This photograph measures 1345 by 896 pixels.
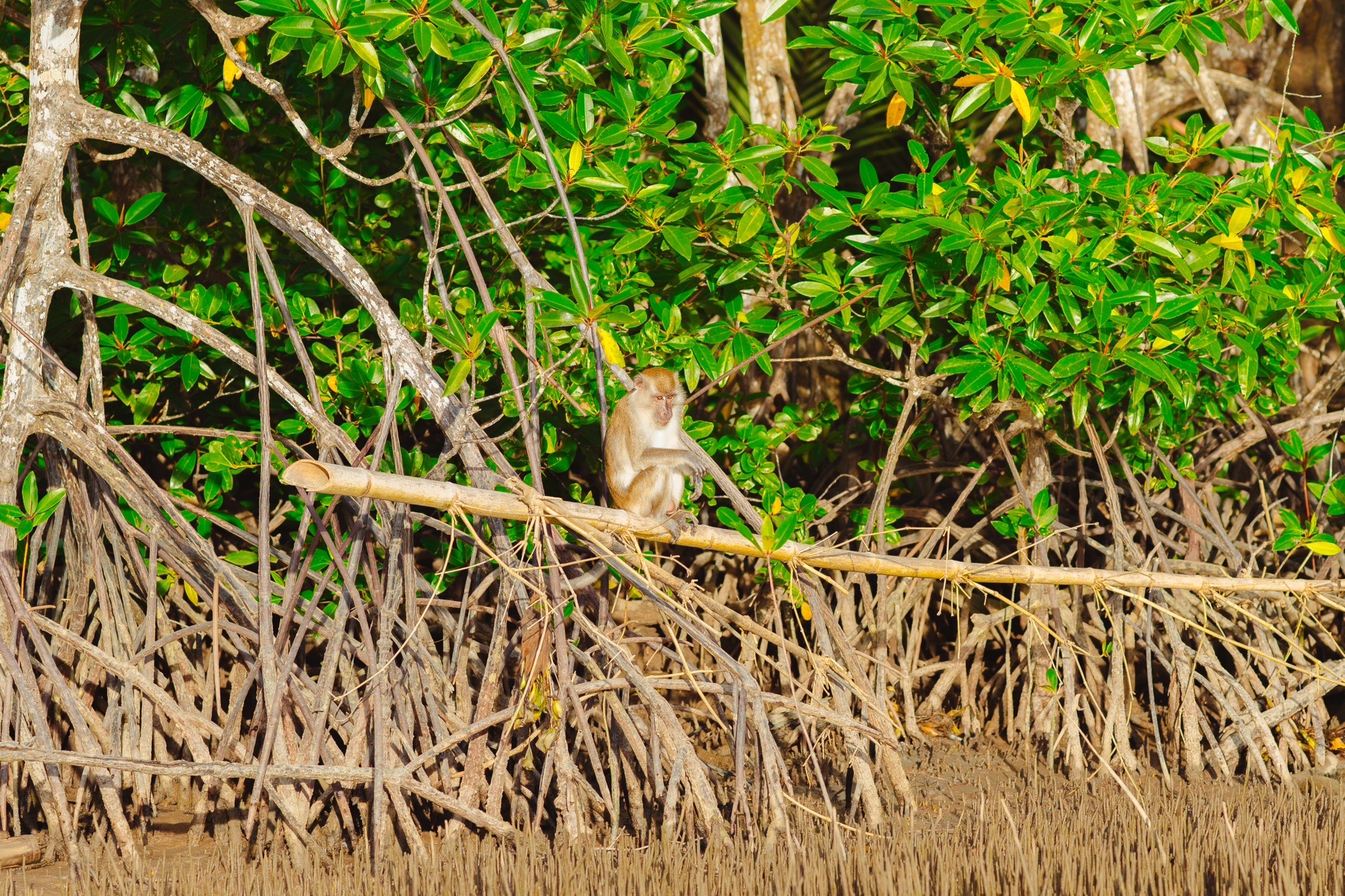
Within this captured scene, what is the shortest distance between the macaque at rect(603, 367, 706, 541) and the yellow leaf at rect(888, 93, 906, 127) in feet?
4.04

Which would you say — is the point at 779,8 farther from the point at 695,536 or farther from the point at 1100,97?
the point at 695,536

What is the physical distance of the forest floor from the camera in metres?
3.74

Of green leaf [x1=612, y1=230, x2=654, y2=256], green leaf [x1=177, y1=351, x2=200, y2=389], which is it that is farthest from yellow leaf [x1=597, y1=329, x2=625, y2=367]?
green leaf [x1=177, y1=351, x2=200, y2=389]

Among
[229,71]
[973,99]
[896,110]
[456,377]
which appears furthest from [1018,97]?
[229,71]

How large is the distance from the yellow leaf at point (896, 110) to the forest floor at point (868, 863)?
7.91 ft

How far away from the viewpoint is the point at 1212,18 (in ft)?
13.9

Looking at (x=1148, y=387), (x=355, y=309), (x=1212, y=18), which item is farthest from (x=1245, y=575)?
(x=355, y=309)

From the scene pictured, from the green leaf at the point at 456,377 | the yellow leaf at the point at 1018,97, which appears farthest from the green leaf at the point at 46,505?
the yellow leaf at the point at 1018,97

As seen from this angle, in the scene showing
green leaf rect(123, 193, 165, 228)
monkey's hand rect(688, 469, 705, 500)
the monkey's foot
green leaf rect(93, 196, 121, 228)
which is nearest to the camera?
the monkey's foot

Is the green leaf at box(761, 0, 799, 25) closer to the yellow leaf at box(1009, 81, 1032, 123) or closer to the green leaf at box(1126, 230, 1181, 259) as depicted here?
the yellow leaf at box(1009, 81, 1032, 123)

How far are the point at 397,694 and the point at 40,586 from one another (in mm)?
1651

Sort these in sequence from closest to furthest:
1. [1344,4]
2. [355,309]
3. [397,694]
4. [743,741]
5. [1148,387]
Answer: [743,741] → [397,694] → [1148,387] → [355,309] → [1344,4]

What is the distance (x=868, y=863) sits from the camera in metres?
4.00

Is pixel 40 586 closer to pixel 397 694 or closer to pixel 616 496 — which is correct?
pixel 397 694
